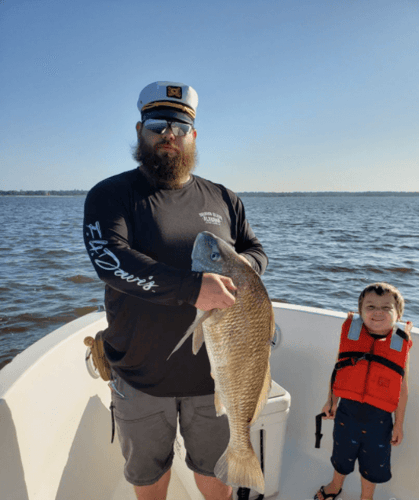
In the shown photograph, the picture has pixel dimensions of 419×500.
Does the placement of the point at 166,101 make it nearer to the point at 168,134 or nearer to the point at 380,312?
the point at 168,134

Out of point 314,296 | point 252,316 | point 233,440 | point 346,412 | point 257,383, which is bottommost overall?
point 314,296

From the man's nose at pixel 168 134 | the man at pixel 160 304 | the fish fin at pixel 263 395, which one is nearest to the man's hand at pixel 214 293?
the man at pixel 160 304

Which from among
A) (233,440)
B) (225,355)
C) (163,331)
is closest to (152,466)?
(233,440)

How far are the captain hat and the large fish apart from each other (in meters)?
0.98

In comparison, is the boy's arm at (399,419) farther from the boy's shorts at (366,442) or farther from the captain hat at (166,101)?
the captain hat at (166,101)

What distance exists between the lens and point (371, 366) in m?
3.04

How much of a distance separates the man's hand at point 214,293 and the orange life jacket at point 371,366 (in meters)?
1.92

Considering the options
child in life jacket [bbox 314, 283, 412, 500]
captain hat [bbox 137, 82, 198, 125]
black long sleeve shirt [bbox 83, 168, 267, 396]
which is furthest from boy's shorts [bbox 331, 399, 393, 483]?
captain hat [bbox 137, 82, 198, 125]

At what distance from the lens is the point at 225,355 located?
182 centimetres

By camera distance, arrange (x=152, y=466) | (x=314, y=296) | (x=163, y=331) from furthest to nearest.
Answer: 1. (x=314, y=296)
2. (x=152, y=466)
3. (x=163, y=331)

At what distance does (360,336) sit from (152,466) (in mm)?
1968

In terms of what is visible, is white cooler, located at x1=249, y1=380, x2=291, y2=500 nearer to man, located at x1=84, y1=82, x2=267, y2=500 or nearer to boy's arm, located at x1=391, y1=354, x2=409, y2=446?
man, located at x1=84, y1=82, x2=267, y2=500

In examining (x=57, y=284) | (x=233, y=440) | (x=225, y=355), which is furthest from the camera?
(x=57, y=284)

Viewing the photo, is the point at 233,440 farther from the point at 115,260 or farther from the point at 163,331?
the point at 115,260
